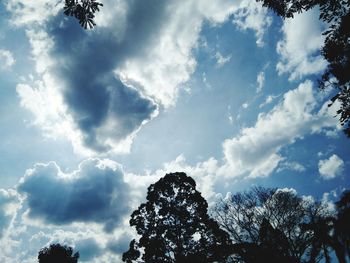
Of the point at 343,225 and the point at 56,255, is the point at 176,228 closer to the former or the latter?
the point at 343,225

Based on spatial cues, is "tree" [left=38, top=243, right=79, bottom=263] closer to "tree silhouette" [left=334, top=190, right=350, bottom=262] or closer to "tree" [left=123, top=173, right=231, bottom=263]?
"tree" [left=123, top=173, right=231, bottom=263]

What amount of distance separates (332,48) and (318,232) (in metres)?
20.4

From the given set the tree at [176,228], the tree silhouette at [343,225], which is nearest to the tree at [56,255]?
the tree at [176,228]

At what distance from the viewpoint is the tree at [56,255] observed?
38.6 metres

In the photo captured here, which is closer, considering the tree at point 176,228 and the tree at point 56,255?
the tree at point 176,228

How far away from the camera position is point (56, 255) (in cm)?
3934

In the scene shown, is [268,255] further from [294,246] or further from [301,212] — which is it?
[301,212]

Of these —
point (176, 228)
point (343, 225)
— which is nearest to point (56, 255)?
point (176, 228)

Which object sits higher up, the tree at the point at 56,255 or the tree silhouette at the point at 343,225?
the tree at the point at 56,255

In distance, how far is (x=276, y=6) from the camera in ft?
33.8

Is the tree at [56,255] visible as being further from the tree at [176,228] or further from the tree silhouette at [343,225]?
the tree silhouette at [343,225]

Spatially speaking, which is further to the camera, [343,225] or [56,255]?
[56,255]

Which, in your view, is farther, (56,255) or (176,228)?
(56,255)

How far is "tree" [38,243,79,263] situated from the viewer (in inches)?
1521
